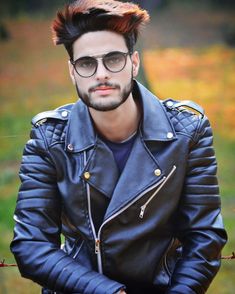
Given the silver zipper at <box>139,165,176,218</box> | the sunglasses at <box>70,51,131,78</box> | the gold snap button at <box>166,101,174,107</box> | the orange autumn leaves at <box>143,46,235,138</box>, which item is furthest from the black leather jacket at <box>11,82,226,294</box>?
the orange autumn leaves at <box>143,46,235,138</box>

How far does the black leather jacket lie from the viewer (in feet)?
7.59

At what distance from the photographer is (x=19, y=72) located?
829cm

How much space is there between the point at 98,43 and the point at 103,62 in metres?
0.08

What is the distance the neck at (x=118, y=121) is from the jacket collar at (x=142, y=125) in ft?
0.14

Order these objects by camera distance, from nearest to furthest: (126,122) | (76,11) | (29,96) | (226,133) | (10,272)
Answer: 1. (76,11)
2. (126,122)
3. (10,272)
4. (226,133)
5. (29,96)

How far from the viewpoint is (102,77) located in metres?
2.25

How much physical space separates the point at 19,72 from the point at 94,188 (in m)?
6.21

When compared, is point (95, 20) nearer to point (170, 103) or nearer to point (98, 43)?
point (98, 43)

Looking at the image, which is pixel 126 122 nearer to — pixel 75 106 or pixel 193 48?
pixel 75 106

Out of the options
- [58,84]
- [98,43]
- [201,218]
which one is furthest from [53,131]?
[58,84]

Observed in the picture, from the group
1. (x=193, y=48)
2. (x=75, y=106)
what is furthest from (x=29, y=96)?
(x=75, y=106)

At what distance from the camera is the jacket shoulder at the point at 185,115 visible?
7.86 ft

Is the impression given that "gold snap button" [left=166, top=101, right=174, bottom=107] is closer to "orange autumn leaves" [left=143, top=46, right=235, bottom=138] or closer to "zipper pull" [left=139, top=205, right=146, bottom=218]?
"zipper pull" [left=139, top=205, right=146, bottom=218]

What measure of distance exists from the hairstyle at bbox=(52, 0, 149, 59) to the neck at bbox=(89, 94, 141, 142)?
0.79 ft
